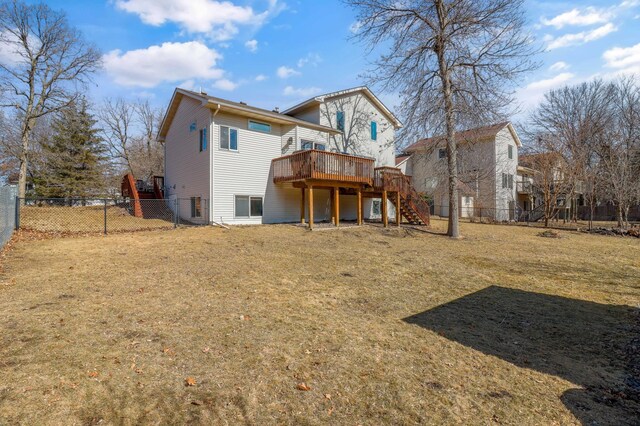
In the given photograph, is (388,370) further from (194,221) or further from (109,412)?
(194,221)

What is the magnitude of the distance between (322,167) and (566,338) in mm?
11166

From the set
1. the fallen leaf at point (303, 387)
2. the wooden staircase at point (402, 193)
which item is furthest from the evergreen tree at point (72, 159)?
the fallen leaf at point (303, 387)

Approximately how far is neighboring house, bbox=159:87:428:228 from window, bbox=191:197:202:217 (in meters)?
0.05

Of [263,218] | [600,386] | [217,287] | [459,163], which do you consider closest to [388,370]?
[600,386]

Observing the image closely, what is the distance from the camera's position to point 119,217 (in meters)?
16.8

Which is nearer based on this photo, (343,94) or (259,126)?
(259,126)

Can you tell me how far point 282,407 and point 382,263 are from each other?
6.50 metres

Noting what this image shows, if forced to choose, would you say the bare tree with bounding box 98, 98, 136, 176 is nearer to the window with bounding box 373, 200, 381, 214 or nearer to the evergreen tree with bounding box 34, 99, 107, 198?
the evergreen tree with bounding box 34, 99, 107, 198

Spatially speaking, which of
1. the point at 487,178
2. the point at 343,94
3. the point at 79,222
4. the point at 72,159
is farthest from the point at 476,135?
the point at 72,159

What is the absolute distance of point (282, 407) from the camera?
292 cm

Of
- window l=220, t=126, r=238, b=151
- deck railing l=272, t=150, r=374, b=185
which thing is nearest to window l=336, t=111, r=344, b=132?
deck railing l=272, t=150, r=374, b=185

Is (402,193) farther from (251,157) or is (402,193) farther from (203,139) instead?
(203,139)

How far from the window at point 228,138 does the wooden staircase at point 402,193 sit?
752 cm

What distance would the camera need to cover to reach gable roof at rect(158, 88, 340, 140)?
14630 mm
